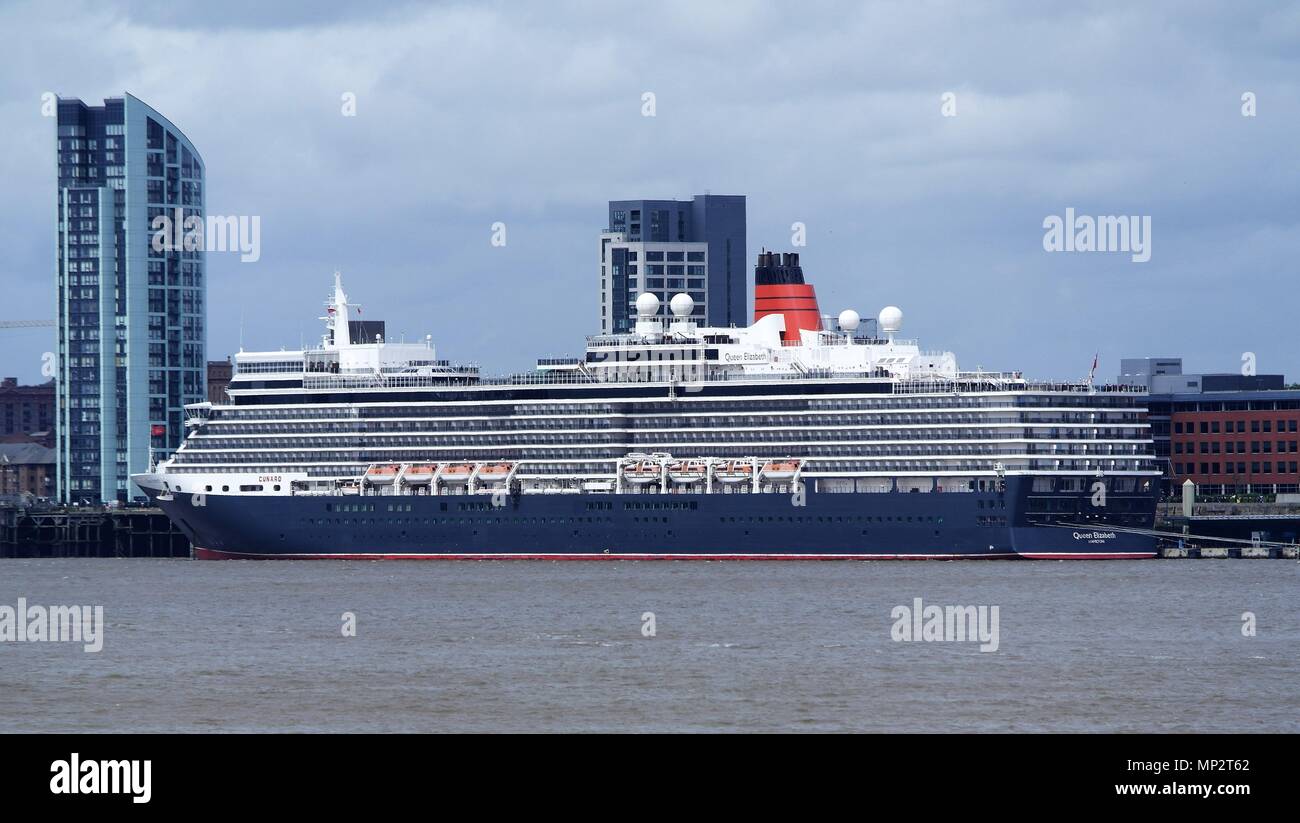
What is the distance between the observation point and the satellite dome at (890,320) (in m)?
102

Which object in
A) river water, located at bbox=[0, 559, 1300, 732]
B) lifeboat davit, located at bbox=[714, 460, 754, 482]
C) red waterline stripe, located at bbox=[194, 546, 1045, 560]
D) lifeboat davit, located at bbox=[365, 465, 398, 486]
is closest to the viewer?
river water, located at bbox=[0, 559, 1300, 732]

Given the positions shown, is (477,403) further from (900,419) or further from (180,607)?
(180,607)

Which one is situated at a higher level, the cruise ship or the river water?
the cruise ship

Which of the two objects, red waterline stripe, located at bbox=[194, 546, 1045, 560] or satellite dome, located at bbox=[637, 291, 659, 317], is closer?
red waterline stripe, located at bbox=[194, 546, 1045, 560]

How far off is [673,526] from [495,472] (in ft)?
33.4

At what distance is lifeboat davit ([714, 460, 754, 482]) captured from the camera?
9794cm

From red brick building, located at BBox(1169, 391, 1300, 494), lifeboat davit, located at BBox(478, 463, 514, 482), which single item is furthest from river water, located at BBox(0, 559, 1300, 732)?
red brick building, located at BBox(1169, 391, 1300, 494)

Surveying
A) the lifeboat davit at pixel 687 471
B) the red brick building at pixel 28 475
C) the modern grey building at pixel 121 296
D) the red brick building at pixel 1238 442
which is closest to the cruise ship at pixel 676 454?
the lifeboat davit at pixel 687 471

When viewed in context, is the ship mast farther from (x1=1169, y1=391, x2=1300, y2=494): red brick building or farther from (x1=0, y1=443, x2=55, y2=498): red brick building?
(x1=0, y1=443, x2=55, y2=498): red brick building

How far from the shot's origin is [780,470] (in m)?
97.8

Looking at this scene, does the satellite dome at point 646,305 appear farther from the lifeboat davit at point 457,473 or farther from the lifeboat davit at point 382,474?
the lifeboat davit at point 382,474

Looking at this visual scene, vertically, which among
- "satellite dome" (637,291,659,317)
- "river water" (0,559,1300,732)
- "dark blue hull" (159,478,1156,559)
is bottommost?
"river water" (0,559,1300,732)

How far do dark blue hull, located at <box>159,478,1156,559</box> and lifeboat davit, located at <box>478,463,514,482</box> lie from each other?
1.44 meters
